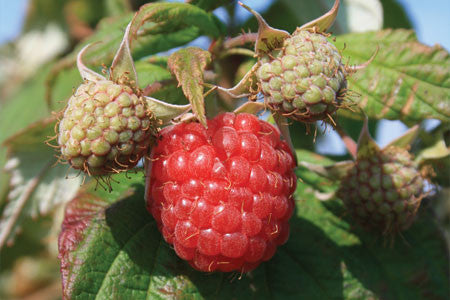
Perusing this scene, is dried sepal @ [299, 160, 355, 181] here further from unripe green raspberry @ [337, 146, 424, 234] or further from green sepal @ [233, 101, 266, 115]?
green sepal @ [233, 101, 266, 115]

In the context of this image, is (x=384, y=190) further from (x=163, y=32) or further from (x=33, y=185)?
(x=33, y=185)

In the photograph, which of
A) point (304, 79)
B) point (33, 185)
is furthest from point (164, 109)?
point (33, 185)

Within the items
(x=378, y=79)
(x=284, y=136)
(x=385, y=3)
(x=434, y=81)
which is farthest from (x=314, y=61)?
(x=385, y=3)

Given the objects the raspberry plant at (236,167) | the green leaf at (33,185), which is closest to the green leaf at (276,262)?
the raspberry plant at (236,167)

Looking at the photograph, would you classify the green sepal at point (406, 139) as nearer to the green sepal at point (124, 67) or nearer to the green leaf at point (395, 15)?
the green sepal at point (124, 67)

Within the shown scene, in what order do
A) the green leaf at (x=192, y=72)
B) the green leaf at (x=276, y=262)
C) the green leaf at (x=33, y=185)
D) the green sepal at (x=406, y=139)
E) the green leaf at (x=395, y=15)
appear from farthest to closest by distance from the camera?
the green leaf at (x=395, y=15) → the green leaf at (x=33, y=185) → the green sepal at (x=406, y=139) → the green leaf at (x=276, y=262) → the green leaf at (x=192, y=72)

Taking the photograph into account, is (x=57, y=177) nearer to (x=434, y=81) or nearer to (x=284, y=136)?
(x=284, y=136)
